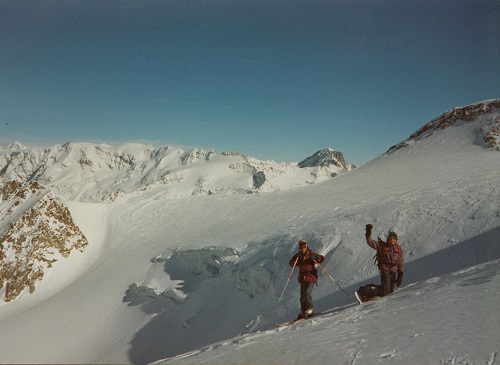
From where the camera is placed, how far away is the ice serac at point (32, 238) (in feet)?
87.5

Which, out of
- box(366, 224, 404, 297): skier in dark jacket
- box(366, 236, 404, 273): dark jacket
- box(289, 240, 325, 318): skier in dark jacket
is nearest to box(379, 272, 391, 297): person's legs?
box(366, 224, 404, 297): skier in dark jacket

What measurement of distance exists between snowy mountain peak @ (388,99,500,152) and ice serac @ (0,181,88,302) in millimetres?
36772

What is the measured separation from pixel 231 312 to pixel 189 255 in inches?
262

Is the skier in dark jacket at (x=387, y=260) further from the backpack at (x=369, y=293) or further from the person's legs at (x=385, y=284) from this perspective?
the backpack at (x=369, y=293)

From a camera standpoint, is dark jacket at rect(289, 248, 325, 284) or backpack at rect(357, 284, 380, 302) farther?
backpack at rect(357, 284, 380, 302)

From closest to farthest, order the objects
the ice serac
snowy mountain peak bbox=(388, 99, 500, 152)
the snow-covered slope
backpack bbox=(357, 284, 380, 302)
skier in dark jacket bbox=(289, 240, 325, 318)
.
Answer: the snow-covered slope → skier in dark jacket bbox=(289, 240, 325, 318) → backpack bbox=(357, 284, 380, 302) → the ice serac → snowy mountain peak bbox=(388, 99, 500, 152)

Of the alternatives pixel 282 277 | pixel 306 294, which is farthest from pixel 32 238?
pixel 306 294

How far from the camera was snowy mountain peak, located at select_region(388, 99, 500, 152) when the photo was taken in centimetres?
3238

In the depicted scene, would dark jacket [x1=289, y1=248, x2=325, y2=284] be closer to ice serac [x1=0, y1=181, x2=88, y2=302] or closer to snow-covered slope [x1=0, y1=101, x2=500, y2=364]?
snow-covered slope [x1=0, y1=101, x2=500, y2=364]

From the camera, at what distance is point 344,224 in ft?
55.8

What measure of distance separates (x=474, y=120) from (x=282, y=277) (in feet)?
108

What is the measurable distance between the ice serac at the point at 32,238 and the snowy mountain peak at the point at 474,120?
3677 centimetres

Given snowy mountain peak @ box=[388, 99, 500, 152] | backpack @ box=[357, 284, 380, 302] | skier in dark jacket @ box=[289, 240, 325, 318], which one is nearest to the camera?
skier in dark jacket @ box=[289, 240, 325, 318]

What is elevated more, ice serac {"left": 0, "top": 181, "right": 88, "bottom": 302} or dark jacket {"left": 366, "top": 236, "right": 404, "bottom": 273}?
ice serac {"left": 0, "top": 181, "right": 88, "bottom": 302}
